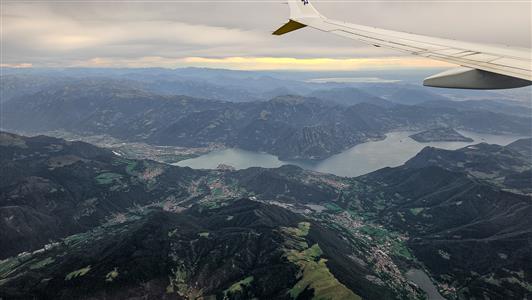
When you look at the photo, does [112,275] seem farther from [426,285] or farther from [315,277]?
[426,285]

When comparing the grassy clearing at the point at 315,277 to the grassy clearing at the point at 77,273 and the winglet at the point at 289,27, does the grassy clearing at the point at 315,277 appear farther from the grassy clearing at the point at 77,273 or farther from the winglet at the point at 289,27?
the winglet at the point at 289,27

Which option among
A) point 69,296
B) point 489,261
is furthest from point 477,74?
point 489,261

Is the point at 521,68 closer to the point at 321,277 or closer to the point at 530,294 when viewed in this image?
the point at 321,277

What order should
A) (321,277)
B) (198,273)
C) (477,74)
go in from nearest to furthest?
1. (477,74)
2. (321,277)
3. (198,273)

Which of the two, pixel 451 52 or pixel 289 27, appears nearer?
pixel 451 52

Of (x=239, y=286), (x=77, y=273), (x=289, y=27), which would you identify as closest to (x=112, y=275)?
(x=77, y=273)

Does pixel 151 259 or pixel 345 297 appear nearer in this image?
pixel 345 297

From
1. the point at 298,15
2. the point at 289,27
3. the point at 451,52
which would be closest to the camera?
the point at 451,52

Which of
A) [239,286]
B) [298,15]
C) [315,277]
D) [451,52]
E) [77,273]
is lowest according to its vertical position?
[239,286]
